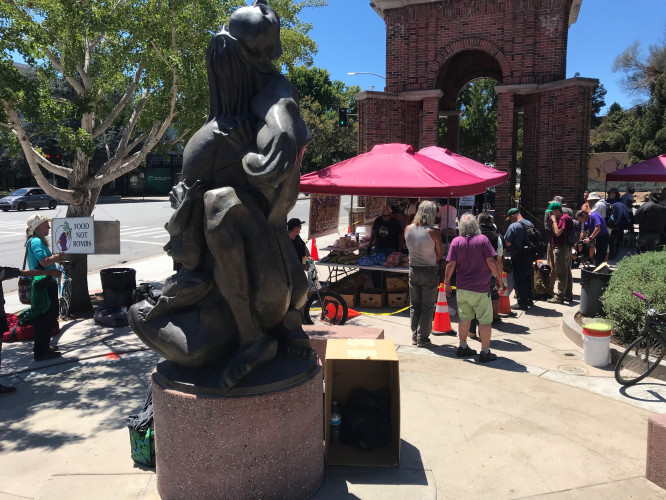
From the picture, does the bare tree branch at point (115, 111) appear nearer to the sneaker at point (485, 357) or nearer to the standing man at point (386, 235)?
the standing man at point (386, 235)

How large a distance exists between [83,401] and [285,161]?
13.1ft

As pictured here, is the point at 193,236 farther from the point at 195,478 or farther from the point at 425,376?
the point at 425,376

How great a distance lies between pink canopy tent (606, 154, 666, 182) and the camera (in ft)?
54.3

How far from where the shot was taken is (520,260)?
9.78 m

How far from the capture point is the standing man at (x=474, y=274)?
6.96 metres

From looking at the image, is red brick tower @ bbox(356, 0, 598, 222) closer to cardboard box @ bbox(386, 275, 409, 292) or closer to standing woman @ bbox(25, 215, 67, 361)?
cardboard box @ bbox(386, 275, 409, 292)

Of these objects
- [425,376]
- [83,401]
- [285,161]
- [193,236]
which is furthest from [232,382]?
[425,376]

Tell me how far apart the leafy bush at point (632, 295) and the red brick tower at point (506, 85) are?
9582 millimetres

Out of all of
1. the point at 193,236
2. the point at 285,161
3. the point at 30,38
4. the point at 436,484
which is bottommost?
the point at 436,484

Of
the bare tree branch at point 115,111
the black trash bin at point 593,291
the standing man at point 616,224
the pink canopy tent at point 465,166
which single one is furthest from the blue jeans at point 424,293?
the standing man at point 616,224

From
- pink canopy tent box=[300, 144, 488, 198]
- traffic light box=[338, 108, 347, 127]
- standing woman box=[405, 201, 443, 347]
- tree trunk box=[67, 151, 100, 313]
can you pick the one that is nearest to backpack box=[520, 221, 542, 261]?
pink canopy tent box=[300, 144, 488, 198]

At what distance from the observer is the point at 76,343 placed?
7.93 meters

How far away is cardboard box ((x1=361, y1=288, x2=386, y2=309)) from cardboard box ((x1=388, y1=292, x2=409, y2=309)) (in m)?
0.11

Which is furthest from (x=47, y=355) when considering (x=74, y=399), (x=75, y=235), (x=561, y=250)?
(x=561, y=250)
